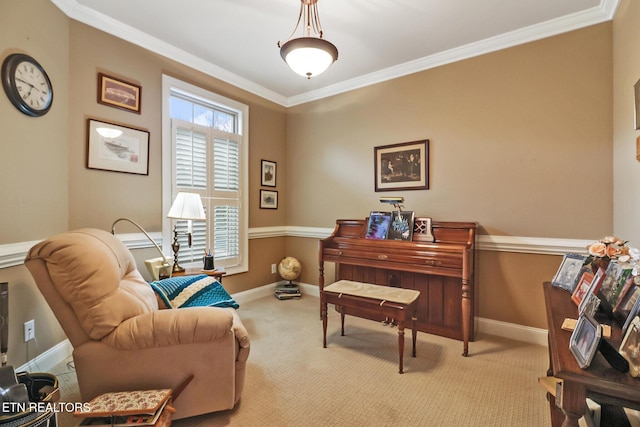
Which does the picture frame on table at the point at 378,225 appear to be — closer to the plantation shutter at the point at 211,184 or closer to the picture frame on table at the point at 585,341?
the plantation shutter at the point at 211,184

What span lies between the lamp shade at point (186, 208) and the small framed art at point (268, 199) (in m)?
1.28

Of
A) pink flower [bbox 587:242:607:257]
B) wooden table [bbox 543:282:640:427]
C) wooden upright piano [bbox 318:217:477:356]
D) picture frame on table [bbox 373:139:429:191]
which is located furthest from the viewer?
A: picture frame on table [bbox 373:139:429:191]

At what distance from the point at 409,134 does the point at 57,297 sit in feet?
10.4

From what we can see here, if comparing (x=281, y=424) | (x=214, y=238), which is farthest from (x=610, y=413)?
(x=214, y=238)

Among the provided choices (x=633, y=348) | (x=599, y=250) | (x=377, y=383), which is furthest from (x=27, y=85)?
(x=599, y=250)

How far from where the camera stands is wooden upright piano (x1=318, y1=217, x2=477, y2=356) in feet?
8.14

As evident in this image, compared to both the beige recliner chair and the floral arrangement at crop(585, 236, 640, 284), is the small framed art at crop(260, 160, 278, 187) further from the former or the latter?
the floral arrangement at crop(585, 236, 640, 284)

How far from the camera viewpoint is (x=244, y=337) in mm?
1701

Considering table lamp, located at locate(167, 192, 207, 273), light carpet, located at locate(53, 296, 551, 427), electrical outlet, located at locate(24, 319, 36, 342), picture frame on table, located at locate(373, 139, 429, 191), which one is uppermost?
picture frame on table, located at locate(373, 139, 429, 191)

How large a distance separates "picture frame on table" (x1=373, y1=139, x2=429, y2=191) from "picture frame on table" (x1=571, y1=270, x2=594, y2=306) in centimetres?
177

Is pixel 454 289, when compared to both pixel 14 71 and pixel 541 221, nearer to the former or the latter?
pixel 541 221

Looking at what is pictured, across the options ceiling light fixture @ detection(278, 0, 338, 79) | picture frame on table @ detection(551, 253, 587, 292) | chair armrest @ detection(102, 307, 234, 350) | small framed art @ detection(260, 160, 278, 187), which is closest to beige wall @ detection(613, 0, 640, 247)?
picture frame on table @ detection(551, 253, 587, 292)

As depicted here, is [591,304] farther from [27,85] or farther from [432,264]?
[27,85]

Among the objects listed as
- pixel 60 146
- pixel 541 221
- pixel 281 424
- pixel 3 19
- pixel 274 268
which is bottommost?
pixel 281 424
